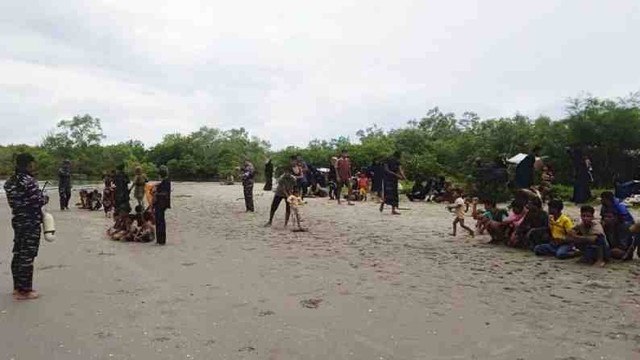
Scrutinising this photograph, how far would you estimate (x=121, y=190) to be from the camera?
15.8m

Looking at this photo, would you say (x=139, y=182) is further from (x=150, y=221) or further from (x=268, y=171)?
(x=268, y=171)

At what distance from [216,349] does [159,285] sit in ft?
9.63

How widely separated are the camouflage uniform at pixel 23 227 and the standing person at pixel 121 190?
735 centimetres

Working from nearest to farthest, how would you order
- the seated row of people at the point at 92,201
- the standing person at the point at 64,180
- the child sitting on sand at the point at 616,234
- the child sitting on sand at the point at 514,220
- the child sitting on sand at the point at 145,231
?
the child sitting on sand at the point at 616,234 → the child sitting on sand at the point at 514,220 → the child sitting on sand at the point at 145,231 → the standing person at the point at 64,180 → the seated row of people at the point at 92,201

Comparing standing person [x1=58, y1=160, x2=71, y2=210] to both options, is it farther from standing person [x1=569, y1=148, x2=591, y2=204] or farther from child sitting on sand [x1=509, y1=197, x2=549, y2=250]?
Result: standing person [x1=569, y1=148, x2=591, y2=204]

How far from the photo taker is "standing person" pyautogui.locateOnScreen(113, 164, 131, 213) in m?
15.3

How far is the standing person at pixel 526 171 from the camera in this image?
13.0m

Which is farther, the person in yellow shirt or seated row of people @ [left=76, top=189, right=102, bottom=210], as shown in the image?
seated row of people @ [left=76, top=189, right=102, bottom=210]

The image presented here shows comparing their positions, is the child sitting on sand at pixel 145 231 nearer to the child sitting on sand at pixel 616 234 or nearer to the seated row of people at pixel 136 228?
the seated row of people at pixel 136 228

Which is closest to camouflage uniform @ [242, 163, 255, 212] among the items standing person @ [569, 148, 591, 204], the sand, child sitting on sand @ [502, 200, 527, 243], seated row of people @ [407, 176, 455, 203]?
the sand

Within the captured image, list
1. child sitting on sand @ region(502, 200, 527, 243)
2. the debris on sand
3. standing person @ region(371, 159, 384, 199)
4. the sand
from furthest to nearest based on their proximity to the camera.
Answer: standing person @ region(371, 159, 384, 199), child sitting on sand @ region(502, 200, 527, 243), the debris on sand, the sand

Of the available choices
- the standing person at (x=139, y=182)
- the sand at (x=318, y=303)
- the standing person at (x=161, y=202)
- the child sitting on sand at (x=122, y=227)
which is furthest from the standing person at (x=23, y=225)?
the standing person at (x=139, y=182)

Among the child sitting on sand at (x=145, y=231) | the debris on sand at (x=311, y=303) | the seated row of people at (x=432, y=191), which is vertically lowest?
the debris on sand at (x=311, y=303)

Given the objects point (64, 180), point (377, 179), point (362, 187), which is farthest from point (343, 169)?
point (64, 180)
